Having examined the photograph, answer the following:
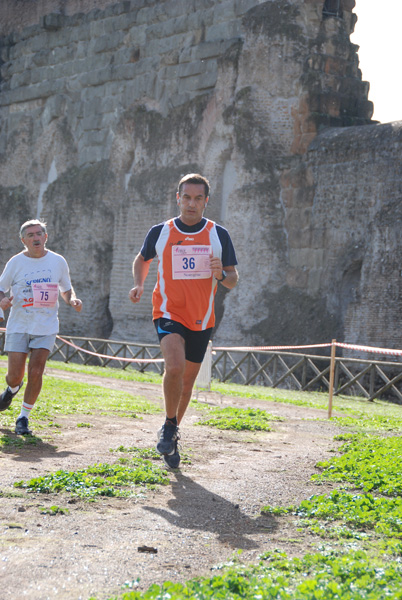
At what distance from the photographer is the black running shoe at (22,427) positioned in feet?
22.6

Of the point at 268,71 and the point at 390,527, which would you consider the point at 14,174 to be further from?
the point at 390,527

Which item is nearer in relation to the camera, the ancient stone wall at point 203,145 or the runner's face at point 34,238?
the runner's face at point 34,238

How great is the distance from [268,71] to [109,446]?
1401 centimetres

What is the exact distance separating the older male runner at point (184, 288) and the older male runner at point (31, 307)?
4.27ft

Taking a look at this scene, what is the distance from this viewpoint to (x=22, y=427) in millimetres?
6938

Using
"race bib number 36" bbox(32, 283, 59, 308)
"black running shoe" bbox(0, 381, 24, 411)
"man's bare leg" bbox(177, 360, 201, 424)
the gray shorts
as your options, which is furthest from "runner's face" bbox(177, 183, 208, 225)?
"black running shoe" bbox(0, 381, 24, 411)

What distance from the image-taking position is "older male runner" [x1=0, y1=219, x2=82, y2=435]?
7.14 meters

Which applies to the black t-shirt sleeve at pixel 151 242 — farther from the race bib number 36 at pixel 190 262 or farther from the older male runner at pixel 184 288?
the race bib number 36 at pixel 190 262

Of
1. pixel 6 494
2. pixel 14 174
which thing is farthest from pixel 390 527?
pixel 14 174

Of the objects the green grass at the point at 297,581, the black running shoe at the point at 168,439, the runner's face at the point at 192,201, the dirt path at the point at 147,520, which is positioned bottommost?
the dirt path at the point at 147,520

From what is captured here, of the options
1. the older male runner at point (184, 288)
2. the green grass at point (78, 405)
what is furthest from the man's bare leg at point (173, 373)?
the green grass at point (78, 405)

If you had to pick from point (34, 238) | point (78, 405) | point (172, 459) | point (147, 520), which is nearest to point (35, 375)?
point (34, 238)

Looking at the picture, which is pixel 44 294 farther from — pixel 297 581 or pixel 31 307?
pixel 297 581

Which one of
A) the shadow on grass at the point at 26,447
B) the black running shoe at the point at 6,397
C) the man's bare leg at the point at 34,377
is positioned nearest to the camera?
the shadow on grass at the point at 26,447
